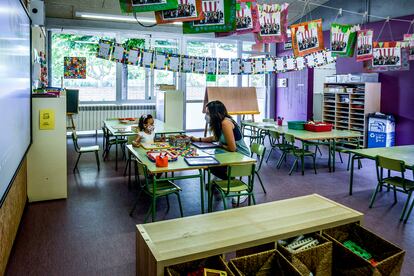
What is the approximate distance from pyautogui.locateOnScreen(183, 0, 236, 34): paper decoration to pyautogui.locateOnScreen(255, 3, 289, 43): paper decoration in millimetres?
1132

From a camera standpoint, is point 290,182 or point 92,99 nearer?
point 290,182

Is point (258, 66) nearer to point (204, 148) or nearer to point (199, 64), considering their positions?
point (199, 64)

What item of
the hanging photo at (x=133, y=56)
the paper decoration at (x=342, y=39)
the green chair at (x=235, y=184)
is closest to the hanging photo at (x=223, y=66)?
the hanging photo at (x=133, y=56)

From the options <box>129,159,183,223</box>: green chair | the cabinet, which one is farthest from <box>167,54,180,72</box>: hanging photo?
<box>129,159,183,223</box>: green chair

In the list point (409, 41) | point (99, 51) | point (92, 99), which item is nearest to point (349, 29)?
point (409, 41)

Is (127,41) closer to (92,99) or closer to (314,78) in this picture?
(92,99)

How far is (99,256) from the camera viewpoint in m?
3.18

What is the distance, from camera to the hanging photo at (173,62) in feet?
26.3

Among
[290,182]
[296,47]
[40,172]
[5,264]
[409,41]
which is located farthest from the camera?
[409,41]

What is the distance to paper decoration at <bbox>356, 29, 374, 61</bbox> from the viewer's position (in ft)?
23.8

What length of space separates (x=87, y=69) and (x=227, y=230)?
28.6 ft

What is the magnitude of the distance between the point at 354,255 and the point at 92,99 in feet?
29.7

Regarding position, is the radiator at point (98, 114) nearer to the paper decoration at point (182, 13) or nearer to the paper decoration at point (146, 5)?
the paper decoration at point (182, 13)

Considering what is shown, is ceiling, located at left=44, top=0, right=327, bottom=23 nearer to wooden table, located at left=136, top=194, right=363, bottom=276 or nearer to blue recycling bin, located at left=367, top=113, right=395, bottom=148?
blue recycling bin, located at left=367, top=113, right=395, bottom=148
